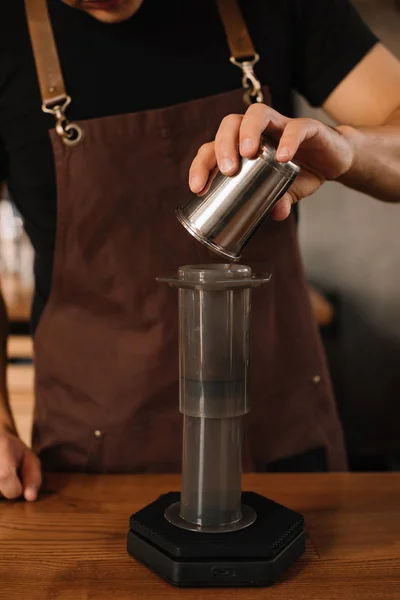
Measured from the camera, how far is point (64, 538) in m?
0.85

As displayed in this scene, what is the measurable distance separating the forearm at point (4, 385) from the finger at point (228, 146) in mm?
565

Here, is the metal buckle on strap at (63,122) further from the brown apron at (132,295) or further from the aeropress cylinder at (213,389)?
the aeropress cylinder at (213,389)

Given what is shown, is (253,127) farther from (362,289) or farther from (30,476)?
(362,289)

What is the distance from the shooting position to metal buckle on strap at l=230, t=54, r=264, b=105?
46.0 inches

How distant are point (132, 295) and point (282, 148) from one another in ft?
1.58

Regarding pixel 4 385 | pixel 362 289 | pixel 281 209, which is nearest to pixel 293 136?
pixel 281 209

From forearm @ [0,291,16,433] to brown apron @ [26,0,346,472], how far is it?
0.09 meters

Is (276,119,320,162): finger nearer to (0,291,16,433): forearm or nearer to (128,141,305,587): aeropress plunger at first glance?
(128,141,305,587): aeropress plunger

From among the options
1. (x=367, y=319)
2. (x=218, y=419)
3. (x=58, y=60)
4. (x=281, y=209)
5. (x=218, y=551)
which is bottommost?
(x=367, y=319)

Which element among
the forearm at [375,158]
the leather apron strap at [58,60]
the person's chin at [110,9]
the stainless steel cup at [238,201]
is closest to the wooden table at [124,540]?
the stainless steel cup at [238,201]

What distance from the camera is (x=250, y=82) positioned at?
1.18 m

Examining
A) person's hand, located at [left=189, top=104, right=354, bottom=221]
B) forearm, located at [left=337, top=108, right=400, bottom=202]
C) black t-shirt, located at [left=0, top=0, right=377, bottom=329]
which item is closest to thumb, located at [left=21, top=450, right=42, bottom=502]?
black t-shirt, located at [left=0, top=0, right=377, bottom=329]

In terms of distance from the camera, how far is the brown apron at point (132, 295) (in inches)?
45.3

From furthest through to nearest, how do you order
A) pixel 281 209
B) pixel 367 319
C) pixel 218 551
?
pixel 367 319, pixel 281 209, pixel 218 551
